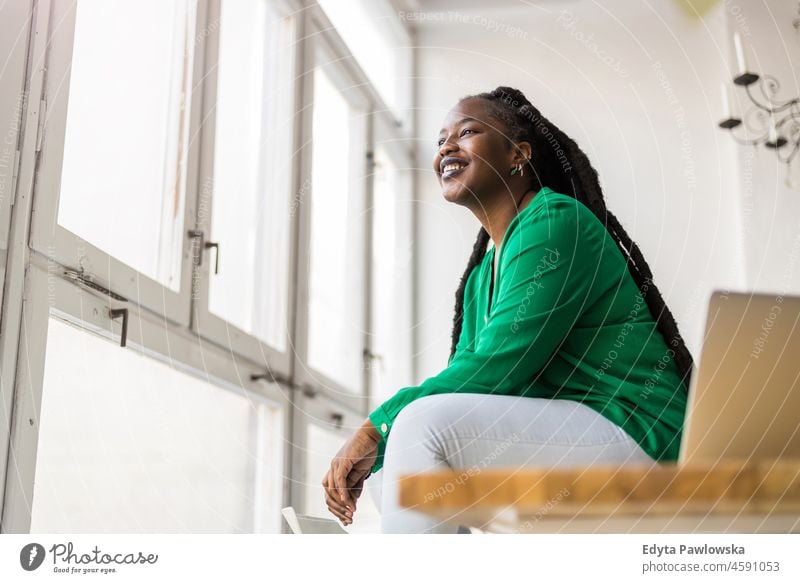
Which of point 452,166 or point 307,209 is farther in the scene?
point 307,209

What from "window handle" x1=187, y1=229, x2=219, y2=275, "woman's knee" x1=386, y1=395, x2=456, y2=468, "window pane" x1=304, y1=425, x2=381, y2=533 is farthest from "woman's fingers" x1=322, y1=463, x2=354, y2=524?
"window pane" x1=304, y1=425, x2=381, y2=533

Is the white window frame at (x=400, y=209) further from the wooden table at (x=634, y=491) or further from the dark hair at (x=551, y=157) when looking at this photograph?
the wooden table at (x=634, y=491)

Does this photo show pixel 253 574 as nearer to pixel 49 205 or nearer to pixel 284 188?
pixel 49 205

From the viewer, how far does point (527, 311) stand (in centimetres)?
82

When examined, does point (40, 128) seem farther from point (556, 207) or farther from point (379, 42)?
point (379, 42)

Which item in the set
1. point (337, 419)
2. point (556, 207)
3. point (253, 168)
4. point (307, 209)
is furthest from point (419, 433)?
point (337, 419)

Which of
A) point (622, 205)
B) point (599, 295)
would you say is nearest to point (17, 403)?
point (599, 295)

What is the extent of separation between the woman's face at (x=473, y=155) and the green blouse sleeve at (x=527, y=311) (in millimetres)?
128

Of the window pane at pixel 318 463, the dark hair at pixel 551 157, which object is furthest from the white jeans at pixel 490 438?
the window pane at pixel 318 463

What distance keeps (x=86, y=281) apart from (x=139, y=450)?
264 mm

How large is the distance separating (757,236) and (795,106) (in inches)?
11.9

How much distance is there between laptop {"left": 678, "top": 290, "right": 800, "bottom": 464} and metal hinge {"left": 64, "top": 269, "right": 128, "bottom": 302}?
76cm

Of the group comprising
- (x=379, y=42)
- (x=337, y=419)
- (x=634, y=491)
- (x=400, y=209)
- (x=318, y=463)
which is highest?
(x=379, y=42)

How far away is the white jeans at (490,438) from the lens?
2.42 ft
